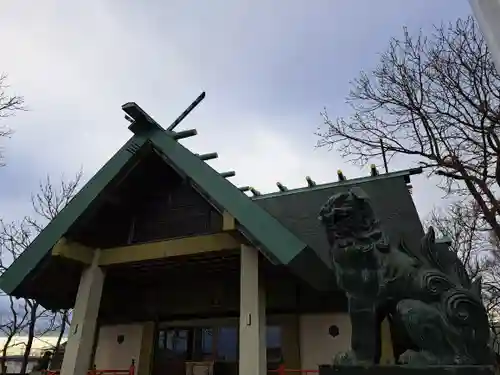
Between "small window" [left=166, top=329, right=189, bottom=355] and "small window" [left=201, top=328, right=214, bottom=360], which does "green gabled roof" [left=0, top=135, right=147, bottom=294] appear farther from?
"small window" [left=201, top=328, right=214, bottom=360]

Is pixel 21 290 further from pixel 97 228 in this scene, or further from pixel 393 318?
pixel 393 318

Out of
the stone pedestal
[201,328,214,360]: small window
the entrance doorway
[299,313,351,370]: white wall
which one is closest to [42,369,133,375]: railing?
the entrance doorway

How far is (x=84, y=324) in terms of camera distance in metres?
7.00

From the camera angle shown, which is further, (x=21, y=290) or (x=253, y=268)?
(x=21, y=290)

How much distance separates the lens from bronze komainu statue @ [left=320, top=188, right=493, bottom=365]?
3484 millimetres

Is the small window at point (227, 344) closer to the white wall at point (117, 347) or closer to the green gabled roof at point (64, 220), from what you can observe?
the white wall at point (117, 347)

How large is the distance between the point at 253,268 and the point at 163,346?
4359 millimetres

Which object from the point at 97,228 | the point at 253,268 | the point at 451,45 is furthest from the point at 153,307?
the point at 451,45

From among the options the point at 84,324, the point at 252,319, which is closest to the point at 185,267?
the point at 84,324

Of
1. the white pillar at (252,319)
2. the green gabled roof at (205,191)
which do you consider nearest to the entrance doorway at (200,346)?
the white pillar at (252,319)

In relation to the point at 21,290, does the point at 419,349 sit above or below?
below

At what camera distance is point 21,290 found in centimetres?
752

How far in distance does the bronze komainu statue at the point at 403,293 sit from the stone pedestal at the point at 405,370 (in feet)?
0.24

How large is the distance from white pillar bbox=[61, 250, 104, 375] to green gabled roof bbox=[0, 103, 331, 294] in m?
0.89
